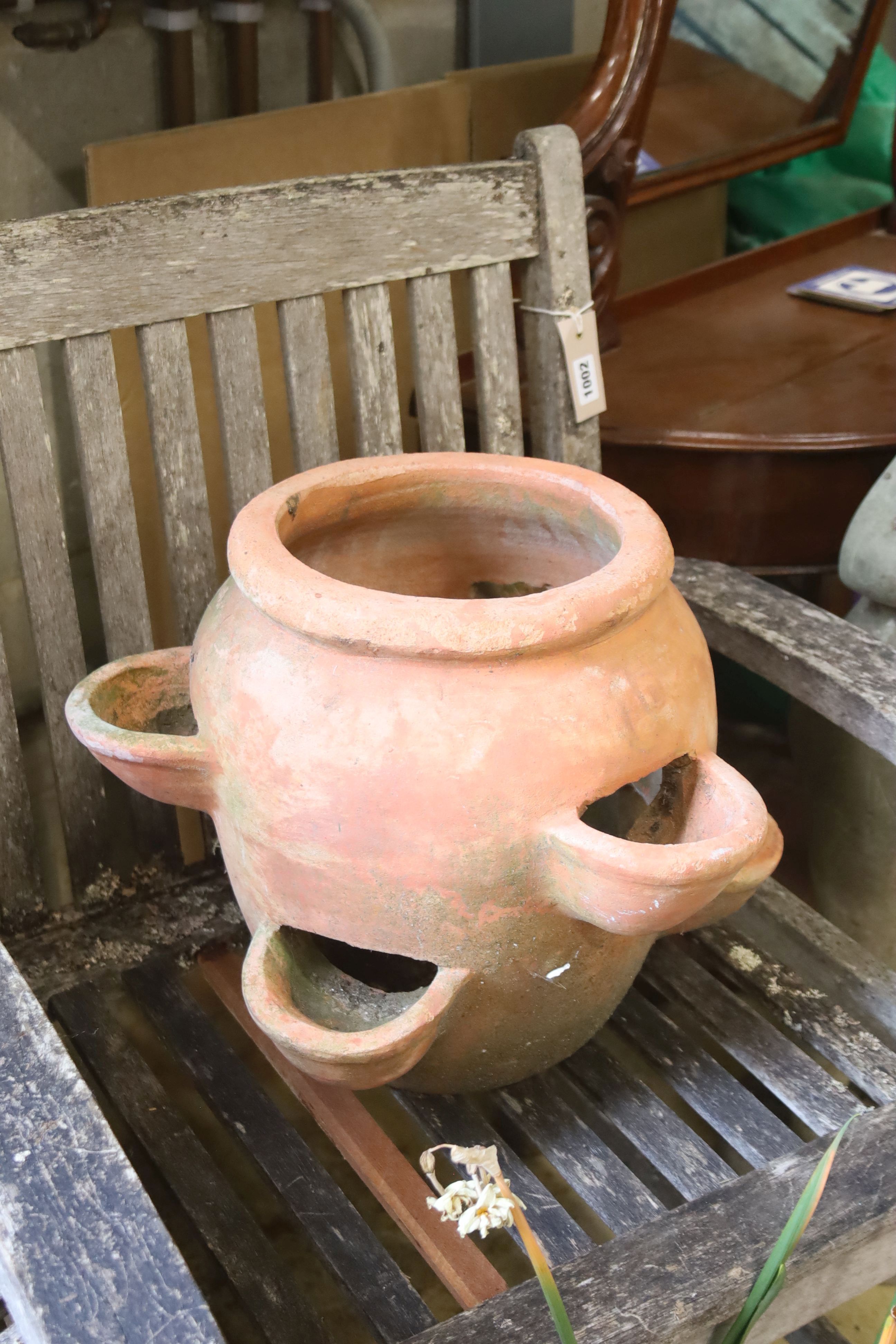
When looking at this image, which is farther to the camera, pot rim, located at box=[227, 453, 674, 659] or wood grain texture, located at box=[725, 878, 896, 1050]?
wood grain texture, located at box=[725, 878, 896, 1050]

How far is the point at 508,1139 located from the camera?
1.37 m

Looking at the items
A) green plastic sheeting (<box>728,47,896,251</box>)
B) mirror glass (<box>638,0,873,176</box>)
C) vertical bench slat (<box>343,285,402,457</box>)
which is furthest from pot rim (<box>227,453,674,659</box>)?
green plastic sheeting (<box>728,47,896,251</box>)

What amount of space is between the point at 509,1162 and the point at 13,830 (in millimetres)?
533

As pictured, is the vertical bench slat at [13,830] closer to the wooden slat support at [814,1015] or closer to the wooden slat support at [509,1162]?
the wooden slat support at [509,1162]

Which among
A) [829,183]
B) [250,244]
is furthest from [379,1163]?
[829,183]

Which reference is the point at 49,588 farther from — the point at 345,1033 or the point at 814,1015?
the point at 814,1015

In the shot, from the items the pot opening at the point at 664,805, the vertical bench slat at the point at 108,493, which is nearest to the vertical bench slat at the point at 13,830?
the vertical bench slat at the point at 108,493

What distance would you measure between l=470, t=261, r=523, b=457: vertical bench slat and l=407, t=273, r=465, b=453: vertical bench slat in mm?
26

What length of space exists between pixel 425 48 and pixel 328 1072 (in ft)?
4.56

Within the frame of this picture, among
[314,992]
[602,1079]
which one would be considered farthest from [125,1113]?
[602,1079]

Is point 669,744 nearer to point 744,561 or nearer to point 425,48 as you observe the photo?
point 744,561

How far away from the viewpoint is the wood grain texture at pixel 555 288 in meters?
1.24

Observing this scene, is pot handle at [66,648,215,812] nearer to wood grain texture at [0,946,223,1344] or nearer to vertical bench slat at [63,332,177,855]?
vertical bench slat at [63,332,177,855]

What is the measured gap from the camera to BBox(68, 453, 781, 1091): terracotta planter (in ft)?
2.81
